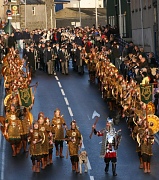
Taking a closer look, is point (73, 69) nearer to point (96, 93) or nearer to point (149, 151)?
point (96, 93)

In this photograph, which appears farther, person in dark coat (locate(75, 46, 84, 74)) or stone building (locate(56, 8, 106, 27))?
stone building (locate(56, 8, 106, 27))

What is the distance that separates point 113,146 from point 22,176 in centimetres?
275

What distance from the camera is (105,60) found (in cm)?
4000

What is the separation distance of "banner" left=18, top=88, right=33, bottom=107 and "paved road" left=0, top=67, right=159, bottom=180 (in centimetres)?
152

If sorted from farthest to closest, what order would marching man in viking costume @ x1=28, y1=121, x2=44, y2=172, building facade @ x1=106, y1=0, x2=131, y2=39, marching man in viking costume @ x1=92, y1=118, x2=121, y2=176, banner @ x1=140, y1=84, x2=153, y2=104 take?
building facade @ x1=106, y1=0, x2=131, y2=39 → banner @ x1=140, y1=84, x2=153, y2=104 → marching man in viking costume @ x1=28, y1=121, x2=44, y2=172 → marching man in viking costume @ x1=92, y1=118, x2=121, y2=176

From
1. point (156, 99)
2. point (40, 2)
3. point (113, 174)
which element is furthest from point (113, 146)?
point (40, 2)

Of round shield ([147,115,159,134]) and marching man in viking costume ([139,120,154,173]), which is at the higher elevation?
round shield ([147,115,159,134])

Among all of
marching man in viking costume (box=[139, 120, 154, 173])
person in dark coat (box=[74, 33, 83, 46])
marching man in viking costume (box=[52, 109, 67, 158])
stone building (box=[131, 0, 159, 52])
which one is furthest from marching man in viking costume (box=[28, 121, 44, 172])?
person in dark coat (box=[74, 33, 83, 46])

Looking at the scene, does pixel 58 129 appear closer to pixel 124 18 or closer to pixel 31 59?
pixel 31 59

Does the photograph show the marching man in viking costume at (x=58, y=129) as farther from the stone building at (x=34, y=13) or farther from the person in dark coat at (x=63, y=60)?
the stone building at (x=34, y=13)

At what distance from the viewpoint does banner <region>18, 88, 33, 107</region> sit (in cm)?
2939

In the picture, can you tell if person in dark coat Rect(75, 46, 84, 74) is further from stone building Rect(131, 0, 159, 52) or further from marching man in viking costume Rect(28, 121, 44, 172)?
marching man in viking costume Rect(28, 121, 44, 172)

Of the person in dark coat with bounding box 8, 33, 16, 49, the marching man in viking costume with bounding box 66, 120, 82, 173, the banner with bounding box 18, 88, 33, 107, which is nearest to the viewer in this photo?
the marching man in viking costume with bounding box 66, 120, 82, 173

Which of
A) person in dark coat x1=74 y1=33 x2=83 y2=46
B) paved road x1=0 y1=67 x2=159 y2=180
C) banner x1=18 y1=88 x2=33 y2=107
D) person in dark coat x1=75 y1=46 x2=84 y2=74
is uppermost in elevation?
person in dark coat x1=74 y1=33 x2=83 y2=46
